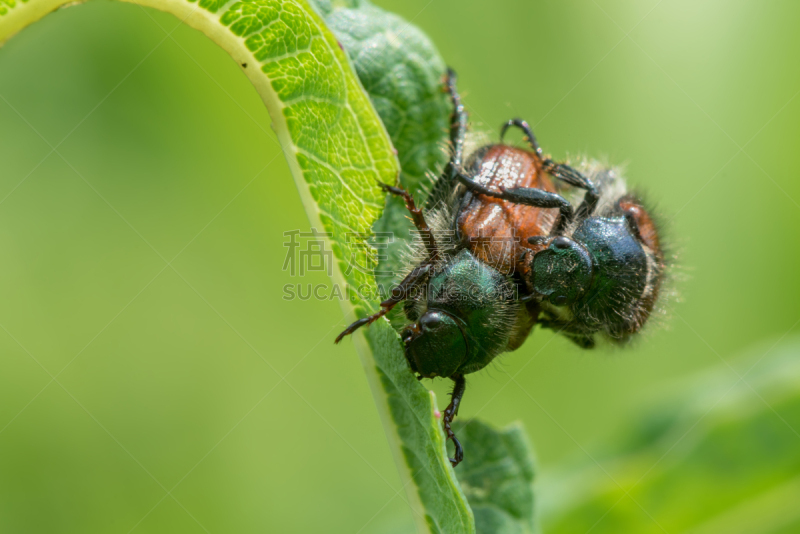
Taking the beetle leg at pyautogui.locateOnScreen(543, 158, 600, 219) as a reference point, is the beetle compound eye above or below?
below

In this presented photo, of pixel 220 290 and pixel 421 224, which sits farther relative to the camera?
pixel 220 290

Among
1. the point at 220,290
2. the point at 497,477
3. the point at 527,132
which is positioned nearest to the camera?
the point at 497,477

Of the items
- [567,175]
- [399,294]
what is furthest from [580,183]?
[399,294]

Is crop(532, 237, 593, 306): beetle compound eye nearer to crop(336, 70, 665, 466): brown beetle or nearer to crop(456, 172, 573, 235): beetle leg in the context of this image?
crop(336, 70, 665, 466): brown beetle

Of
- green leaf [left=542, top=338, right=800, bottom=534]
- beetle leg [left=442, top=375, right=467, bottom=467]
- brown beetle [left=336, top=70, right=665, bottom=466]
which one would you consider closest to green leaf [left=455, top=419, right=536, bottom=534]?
beetle leg [left=442, top=375, right=467, bottom=467]

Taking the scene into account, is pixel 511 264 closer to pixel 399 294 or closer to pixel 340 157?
pixel 399 294

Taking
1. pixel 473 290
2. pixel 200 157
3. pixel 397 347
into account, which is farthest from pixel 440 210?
pixel 200 157

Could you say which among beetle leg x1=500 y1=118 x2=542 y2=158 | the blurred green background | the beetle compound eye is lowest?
the blurred green background
